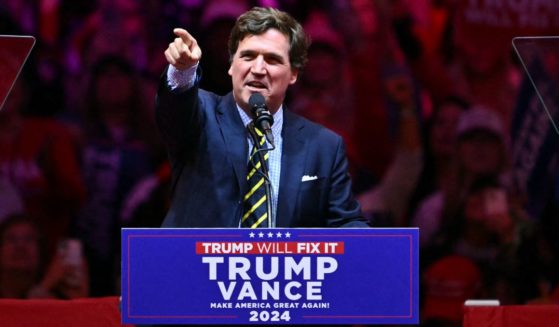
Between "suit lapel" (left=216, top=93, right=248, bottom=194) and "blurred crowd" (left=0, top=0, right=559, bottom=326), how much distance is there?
7.99 feet

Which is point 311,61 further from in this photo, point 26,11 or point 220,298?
point 220,298

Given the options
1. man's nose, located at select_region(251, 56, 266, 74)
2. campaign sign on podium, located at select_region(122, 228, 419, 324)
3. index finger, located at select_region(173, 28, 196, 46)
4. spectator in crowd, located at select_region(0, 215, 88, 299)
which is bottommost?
spectator in crowd, located at select_region(0, 215, 88, 299)

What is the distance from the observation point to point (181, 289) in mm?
2369

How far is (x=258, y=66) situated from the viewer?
290 centimetres

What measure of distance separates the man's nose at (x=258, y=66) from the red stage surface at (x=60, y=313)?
0.88 meters

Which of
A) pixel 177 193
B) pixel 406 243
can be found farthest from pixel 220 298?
pixel 177 193

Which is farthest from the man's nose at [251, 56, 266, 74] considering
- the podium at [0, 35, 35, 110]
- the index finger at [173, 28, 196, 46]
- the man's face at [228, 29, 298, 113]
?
the podium at [0, 35, 35, 110]

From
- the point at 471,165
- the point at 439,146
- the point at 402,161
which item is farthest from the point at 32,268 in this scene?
the point at 471,165

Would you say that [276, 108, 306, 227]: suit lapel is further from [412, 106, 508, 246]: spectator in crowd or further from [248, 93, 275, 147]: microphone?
[412, 106, 508, 246]: spectator in crowd

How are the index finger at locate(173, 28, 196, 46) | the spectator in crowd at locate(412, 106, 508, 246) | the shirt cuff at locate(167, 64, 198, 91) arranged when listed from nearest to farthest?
the index finger at locate(173, 28, 196, 46) < the shirt cuff at locate(167, 64, 198, 91) < the spectator in crowd at locate(412, 106, 508, 246)

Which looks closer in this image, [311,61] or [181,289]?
[181,289]

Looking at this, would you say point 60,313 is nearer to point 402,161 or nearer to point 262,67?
point 262,67

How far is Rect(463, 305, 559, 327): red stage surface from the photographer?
10.5 ft

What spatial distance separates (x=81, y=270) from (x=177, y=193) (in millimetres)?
2610
